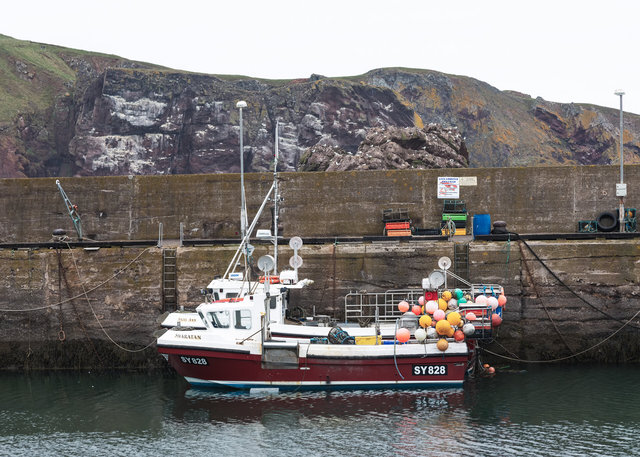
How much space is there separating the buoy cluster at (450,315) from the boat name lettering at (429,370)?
1.77 feet

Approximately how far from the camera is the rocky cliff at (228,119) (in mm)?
71188

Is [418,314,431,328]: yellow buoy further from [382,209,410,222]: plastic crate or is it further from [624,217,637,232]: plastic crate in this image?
[624,217,637,232]: plastic crate

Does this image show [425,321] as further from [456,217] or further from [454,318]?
[456,217]

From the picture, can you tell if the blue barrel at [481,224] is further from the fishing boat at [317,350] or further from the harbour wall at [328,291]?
the fishing boat at [317,350]

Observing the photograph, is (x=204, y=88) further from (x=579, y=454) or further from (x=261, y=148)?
(x=579, y=454)

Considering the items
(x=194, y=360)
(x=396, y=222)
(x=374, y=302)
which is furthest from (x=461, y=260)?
(x=194, y=360)

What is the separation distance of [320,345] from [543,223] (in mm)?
8851

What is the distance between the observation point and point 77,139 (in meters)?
71.1

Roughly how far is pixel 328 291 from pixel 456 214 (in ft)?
16.0

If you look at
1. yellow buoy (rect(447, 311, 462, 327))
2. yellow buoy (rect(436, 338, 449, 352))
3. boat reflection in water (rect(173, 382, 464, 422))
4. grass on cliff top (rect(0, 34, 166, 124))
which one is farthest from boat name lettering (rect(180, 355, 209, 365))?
Result: grass on cliff top (rect(0, 34, 166, 124))

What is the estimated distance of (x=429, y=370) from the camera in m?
16.9

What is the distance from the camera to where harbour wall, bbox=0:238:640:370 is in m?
19.0

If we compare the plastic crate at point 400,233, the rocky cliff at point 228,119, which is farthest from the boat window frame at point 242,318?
the rocky cliff at point 228,119

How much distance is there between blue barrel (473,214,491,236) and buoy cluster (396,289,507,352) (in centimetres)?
342
